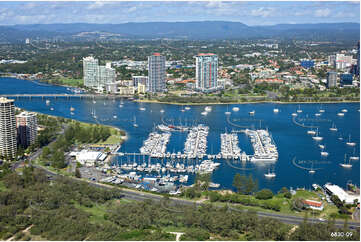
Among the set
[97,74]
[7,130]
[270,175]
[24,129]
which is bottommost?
[270,175]

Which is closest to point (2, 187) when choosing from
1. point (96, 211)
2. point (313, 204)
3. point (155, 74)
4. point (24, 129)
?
point (96, 211)

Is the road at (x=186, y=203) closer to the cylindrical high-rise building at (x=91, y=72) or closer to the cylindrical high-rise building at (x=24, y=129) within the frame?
the cylindrical high-rise building at (x=24, y=129)

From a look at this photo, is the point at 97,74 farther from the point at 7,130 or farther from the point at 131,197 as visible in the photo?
the point at 131,197

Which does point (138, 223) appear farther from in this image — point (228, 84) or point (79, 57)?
point (79, 57)

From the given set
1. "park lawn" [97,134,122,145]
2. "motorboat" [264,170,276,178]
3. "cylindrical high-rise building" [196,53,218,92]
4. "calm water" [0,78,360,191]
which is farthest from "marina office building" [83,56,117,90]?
"motorboat" [264,170,276,178]

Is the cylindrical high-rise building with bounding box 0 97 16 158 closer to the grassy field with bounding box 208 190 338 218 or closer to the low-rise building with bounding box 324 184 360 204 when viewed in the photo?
the grassy field with bounding box 208 190 338 218

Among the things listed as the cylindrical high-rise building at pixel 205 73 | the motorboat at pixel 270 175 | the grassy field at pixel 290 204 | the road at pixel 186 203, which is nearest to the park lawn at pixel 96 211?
the road at pixel 186 203
